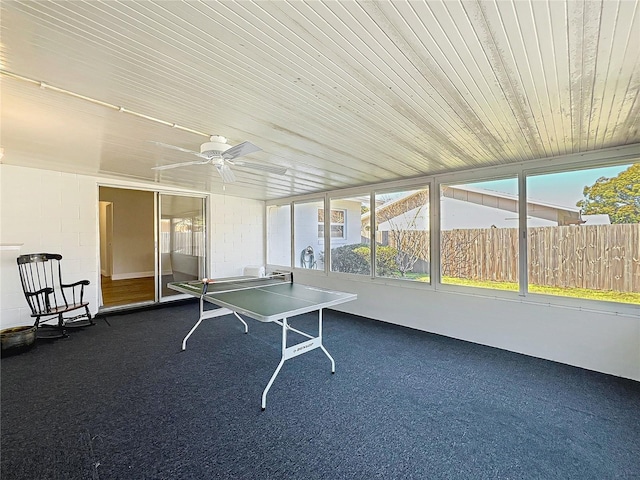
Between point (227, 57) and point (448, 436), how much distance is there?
289cm

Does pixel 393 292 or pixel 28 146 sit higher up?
pixel 28 146

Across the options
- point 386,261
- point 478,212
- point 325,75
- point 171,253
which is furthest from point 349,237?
point 325,75

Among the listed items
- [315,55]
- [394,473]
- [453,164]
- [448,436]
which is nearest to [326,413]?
[394,473]

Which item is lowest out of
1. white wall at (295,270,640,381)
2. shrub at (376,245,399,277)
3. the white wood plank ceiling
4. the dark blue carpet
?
the dark blue carpet

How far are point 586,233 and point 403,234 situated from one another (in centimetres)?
225

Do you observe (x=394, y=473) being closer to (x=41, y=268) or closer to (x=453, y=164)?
(x=453, y=164)

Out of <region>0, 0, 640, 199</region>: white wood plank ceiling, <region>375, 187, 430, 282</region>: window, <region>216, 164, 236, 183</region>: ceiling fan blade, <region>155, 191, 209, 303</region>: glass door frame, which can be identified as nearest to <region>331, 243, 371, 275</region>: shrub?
<region>375, 187, 430, 282</region>: window

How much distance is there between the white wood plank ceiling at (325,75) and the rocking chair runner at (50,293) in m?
1.80

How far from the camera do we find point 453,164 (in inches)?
149

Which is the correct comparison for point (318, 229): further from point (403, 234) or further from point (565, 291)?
point (565, 291)

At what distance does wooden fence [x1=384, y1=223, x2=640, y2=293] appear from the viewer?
118 inches

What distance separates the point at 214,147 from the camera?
2.64 metres

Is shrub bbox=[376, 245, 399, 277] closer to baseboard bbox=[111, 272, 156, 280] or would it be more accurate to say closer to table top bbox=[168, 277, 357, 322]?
table top bbox=[168, 277, 357, 322]

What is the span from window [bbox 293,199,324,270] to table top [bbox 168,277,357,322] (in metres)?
2.31
